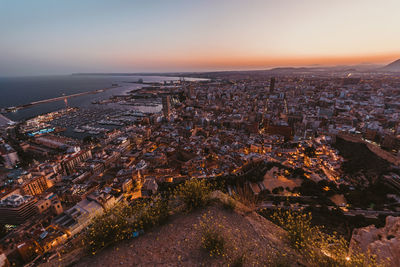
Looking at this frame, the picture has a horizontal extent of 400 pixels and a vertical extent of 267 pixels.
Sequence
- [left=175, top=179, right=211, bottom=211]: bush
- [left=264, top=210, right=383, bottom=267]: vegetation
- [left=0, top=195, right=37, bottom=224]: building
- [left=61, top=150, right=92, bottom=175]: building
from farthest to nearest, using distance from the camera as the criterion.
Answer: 1. [left=61, top=150, right=92, bottom=175]: building
2. [left=0, top=195, right=37, bottom=224]: building
3. [left=175, top=179, right=211, bottom=211]: bush
4. [left=264, top=210, right=383, bottom=267]: vegetation

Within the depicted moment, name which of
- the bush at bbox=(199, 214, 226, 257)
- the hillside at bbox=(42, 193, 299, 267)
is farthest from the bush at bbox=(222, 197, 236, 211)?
the bush at bbox=(199, 214, 226, 257)

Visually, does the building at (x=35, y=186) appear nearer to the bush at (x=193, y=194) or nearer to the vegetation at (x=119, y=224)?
the vegetation at (x=119, y=224)

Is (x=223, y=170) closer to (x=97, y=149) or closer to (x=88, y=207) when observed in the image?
(x=88, y=207)

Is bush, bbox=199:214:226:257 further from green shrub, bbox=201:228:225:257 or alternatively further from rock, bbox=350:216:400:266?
rock, bbox=350:216:400:266

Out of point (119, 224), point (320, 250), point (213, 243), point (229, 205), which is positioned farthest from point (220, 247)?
point (119, 224)

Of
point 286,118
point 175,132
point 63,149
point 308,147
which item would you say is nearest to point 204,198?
point 308,147
